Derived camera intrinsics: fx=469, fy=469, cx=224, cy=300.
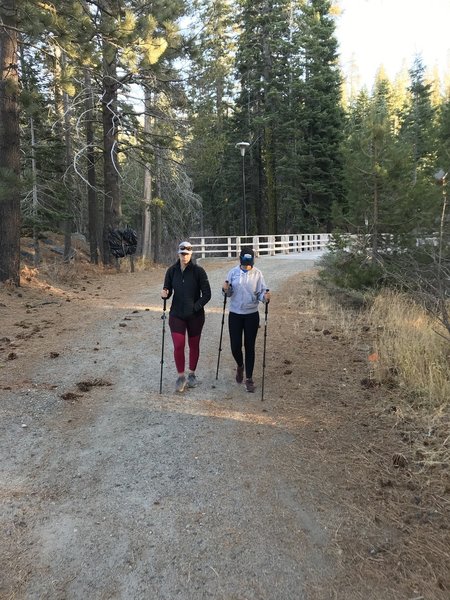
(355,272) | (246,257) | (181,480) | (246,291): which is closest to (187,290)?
(246,291)

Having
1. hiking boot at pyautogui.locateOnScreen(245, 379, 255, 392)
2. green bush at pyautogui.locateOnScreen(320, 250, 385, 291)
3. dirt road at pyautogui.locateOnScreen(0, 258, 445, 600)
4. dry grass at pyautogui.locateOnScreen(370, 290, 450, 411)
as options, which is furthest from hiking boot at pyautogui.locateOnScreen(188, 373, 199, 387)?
green bush at pyautogui.locateOnScreen(320, 250, 385, 291)

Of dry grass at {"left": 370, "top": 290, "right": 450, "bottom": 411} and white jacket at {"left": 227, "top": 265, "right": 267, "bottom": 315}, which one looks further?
white jacket at {"left": 227, "top": 265, "right": 267, "bottom": 315}

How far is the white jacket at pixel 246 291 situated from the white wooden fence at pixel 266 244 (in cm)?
1867

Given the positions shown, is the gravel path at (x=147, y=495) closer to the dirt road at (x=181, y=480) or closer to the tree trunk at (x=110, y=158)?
the dirt road at (x=181, y=480)

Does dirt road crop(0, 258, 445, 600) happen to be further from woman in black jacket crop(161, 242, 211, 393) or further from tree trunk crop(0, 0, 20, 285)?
tree trunk crop(0, 0, 20, 285)

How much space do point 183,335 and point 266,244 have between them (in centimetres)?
2227

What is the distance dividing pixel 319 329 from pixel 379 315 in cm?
129

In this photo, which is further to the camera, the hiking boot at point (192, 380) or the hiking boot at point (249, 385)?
the hiking boot at point (192, 380)

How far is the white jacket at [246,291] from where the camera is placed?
19.3ft

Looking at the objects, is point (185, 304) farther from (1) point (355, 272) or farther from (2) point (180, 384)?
(1) point (355, 272)

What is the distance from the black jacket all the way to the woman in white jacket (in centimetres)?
30

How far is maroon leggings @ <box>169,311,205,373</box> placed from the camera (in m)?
5.83

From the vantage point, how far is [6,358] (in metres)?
6.92

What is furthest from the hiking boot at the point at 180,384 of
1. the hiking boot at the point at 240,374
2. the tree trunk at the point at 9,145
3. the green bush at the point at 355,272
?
the tree trunk at the point at 9,145
